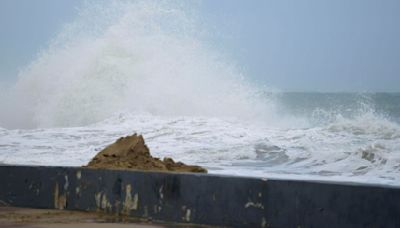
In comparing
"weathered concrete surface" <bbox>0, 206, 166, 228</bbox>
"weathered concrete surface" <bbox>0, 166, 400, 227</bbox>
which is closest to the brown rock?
"weathered concrete surface" <bbox>0, 166, 400, 227</bbox>

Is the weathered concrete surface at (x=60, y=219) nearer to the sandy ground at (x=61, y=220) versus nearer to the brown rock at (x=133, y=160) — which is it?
the sandy ground at (x=61, y=220)

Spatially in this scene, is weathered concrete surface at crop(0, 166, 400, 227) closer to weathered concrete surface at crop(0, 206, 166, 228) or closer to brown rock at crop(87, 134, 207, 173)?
weathered concrete surface at crop(0, 206, 166, 228)

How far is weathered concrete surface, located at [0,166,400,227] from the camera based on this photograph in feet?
13.1

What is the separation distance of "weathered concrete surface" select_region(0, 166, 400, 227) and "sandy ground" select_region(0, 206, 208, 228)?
0.12m

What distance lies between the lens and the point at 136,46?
24.1m

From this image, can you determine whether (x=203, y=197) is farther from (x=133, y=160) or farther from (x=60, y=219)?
(x=133, y=160)

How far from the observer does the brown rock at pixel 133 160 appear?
5875 mm

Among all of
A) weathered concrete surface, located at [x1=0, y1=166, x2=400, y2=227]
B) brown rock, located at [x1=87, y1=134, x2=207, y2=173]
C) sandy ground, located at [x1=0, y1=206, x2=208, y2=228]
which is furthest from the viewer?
brown rock, located at [x1=87, y1=134, x2=207, y2=173]

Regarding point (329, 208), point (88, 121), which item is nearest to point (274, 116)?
point (88, 121)

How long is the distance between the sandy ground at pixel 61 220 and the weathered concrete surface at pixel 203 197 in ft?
0.38

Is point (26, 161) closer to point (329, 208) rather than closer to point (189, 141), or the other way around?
point (189, 141)

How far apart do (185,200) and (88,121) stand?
14997 mm

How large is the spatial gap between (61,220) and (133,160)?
110cm

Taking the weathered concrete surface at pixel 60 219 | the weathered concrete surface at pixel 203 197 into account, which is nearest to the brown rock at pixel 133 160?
the weathered concrete surface at pixel 203 197
